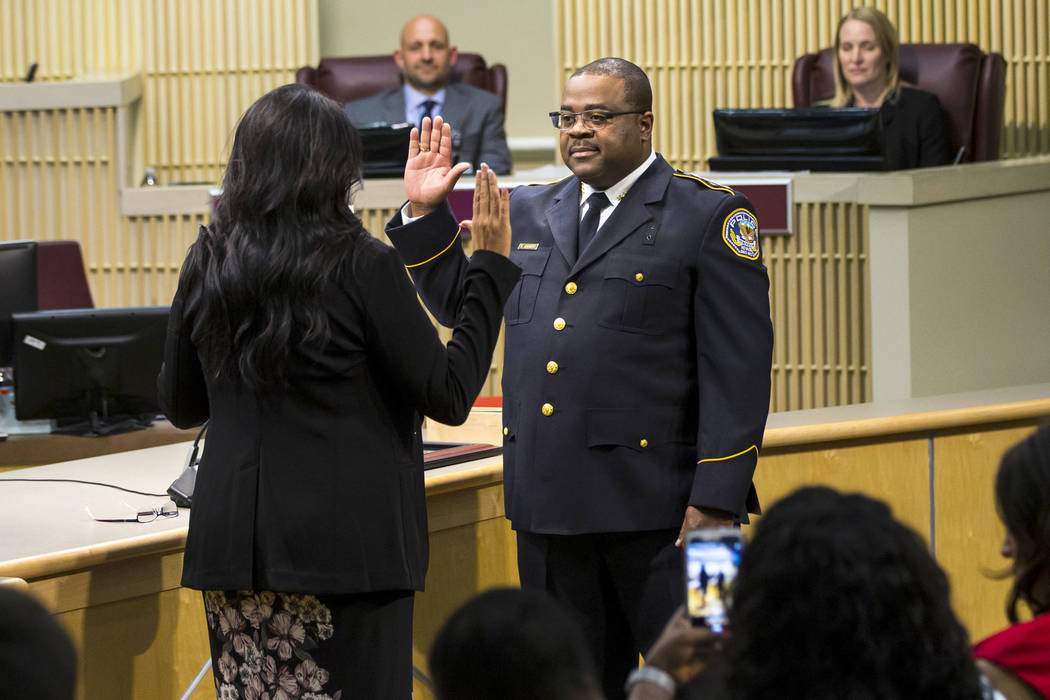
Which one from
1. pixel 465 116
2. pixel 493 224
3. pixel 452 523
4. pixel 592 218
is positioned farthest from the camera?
pixel 465 116

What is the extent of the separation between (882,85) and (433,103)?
205cm

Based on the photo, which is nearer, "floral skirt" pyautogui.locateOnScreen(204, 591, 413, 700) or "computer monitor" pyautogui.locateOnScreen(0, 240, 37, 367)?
"floral skirt" pyautogui.locateOnScreen(204, 591, 413, 700)

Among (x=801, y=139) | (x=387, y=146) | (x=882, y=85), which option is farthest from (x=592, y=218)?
(x=882, y=85)

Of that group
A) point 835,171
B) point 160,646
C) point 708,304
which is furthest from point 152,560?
point 835,171

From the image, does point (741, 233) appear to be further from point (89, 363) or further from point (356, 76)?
point (356, 76)

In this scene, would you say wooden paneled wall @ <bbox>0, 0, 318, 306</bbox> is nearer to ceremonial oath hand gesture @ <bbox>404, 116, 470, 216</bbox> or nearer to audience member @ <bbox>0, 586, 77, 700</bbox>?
ceremonial oath hand gesture @ <bbox>404, 116, 470, 216</bbox>

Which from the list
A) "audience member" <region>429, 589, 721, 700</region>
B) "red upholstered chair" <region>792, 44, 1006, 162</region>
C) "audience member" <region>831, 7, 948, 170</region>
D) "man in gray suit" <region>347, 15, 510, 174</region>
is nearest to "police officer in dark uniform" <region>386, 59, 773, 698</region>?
"audience member" <region>429, 589, 721, 700</region>

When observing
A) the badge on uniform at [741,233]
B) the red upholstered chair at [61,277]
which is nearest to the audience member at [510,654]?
the badge on uniform at [741,233]

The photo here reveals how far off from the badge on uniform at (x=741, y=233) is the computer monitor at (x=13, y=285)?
2.31 metres

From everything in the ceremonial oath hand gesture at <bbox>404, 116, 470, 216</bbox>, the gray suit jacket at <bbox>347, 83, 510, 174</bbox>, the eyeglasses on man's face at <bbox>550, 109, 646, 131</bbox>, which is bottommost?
the ceremonial oath hand gesture at <bbox>404, 116, 470, 216</bbox>

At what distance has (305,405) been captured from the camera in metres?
2.14

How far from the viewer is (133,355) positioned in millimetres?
4227

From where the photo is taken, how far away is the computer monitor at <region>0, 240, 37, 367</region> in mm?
4156

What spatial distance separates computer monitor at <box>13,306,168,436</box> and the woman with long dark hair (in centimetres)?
206
